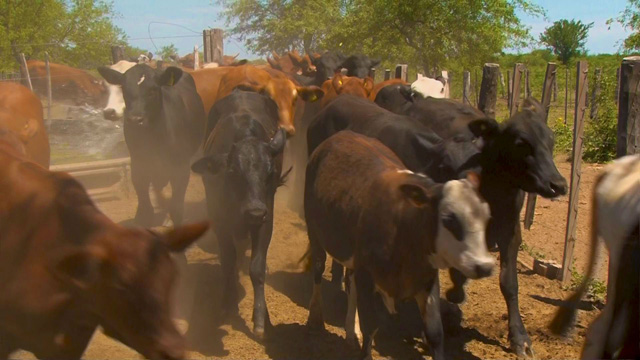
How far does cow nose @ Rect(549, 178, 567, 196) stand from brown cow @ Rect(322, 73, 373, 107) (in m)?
4.54

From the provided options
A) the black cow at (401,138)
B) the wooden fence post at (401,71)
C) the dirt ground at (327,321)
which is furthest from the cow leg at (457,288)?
the wooden fence post at (401,71)

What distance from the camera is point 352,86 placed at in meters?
Answer: 10.4

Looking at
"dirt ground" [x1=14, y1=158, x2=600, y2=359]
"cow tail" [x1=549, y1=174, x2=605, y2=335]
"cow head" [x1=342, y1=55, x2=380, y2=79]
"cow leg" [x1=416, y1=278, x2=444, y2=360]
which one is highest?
"cow head" [x1=342, y1=55, x2=380, y2=79]

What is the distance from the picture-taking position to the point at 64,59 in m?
26.9

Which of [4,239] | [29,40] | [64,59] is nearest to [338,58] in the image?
[4,239]

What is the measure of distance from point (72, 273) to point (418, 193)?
233 cm

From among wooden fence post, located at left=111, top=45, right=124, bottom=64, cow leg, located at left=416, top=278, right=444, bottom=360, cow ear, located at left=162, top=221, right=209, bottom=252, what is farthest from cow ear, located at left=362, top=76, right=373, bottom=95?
cow ear, located at left=162, top=221, right=209, bottom=252

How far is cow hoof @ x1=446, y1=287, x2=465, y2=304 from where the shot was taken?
6.39 meters

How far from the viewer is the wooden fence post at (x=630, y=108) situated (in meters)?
6.27

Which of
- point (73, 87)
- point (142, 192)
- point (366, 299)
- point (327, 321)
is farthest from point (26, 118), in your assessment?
point (73, 87)

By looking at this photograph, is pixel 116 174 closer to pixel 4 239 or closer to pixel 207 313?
pixel 207 313

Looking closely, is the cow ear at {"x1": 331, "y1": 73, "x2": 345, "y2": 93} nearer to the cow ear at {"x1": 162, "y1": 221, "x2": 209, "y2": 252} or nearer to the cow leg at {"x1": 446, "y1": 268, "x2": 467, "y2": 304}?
the cow leg at {"x1": 446, "y1": 268, "x2": 467, "y2": 304}

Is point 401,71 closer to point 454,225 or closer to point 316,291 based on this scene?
point 316,291

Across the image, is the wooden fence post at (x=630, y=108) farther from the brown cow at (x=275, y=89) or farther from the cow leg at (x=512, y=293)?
the brown cow at (x=275, y=89)
